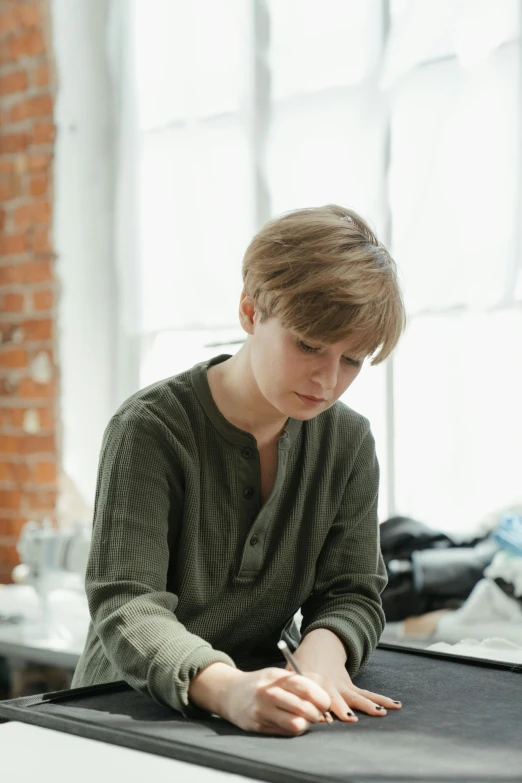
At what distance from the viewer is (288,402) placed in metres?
1.12

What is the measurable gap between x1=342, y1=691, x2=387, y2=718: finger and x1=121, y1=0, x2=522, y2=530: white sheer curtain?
4.17 feet

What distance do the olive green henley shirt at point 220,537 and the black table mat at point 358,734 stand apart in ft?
0.26

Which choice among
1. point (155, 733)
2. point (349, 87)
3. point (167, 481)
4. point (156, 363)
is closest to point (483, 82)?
point (349, 87)

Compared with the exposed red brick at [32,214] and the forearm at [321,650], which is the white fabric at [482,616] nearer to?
the forearm at [321,650]

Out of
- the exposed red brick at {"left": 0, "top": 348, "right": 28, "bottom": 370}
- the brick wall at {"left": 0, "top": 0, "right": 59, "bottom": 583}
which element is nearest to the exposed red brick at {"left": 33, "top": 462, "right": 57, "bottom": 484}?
the brick wall at {"left": 0, "top": 0, "right": 59, "bottom": 583}

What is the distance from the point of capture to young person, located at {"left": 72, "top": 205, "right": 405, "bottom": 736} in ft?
3.30

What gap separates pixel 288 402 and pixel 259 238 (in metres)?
0.20

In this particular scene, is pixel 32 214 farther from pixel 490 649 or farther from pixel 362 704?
pixel 362 704

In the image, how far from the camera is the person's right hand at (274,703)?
2.92 ft

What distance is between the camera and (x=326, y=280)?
106 centimetres

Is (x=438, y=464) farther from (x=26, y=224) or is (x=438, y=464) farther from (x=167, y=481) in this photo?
(x=26, y=224)

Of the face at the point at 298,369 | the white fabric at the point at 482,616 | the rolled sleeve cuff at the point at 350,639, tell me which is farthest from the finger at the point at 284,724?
the white fabric at the point at 482,616

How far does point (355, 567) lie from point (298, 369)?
326mm

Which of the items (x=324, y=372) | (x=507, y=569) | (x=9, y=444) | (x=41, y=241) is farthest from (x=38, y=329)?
(x=324, y=372)
